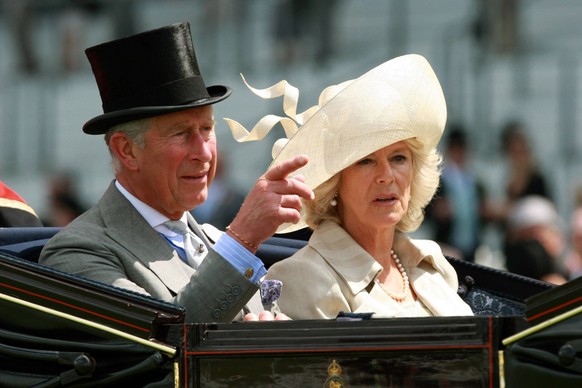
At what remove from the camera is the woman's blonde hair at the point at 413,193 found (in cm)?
443

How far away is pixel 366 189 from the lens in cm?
438

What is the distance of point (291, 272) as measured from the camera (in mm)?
4293

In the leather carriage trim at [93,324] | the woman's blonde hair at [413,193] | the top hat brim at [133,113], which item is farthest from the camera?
the woman's blonde hair at [413,193]

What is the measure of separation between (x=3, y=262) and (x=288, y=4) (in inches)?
347

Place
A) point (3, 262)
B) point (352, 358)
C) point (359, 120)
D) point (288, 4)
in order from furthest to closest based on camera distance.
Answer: point (288, 4), point (359, 120), point (3, 262), point (352, 358)

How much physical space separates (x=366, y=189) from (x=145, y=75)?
2.37 ft

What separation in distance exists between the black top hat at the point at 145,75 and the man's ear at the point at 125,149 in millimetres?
46

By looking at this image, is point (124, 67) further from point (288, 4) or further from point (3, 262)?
point (288, 4)

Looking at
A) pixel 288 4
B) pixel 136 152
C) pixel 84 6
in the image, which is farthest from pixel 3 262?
pixel 84 6

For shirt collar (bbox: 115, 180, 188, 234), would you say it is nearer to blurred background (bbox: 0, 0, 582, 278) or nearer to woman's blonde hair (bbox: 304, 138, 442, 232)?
woman's blonde hair (bbox: 304, 138, 442, 232)

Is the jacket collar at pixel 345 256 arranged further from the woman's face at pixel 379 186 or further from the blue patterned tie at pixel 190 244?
the blue patterned tie at pixel 190 244

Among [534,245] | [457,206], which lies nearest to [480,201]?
[457,206]

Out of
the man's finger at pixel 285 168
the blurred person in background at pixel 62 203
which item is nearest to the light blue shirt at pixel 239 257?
the man's finger at pixel 285 168

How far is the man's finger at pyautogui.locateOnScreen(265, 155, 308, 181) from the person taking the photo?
3.89 metres
